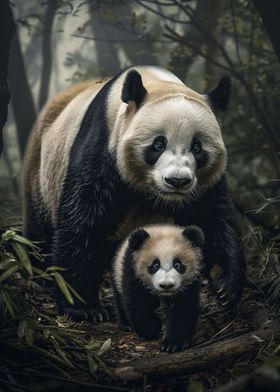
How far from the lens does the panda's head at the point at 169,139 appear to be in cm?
404

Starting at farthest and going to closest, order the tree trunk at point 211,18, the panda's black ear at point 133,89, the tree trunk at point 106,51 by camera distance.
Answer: the tree trunk at point 106,51 < the tree trunk at point 211,18 < the panda's black ear at point 133,89

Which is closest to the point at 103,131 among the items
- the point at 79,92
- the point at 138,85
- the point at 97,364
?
the point at 138,85

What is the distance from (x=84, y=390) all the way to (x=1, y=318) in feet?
1.97

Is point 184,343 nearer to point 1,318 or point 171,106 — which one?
point 1,318

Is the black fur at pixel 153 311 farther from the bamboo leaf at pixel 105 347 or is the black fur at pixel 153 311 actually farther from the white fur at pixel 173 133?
the white fur at pixel 173 133

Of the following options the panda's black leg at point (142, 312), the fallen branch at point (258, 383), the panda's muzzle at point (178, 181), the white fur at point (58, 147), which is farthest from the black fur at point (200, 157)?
the fallen branch at point (258, 383)

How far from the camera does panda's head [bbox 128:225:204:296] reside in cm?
432

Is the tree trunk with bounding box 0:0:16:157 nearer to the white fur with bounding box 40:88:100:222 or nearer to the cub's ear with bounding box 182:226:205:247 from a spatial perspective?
the white fur with bounding box 40:88:100:222

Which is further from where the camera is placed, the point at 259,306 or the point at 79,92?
the point at 79,92

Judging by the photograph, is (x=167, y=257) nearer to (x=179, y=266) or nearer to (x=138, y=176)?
(x=179, y=266)

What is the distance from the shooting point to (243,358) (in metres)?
3.75

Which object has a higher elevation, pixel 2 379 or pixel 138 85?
pixel 138 85

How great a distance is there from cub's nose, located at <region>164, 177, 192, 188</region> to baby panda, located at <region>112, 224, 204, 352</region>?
591 millimetres

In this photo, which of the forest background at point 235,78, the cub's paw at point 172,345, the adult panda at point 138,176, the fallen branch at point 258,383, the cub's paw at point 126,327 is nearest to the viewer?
the fallen branch at point 258,383
